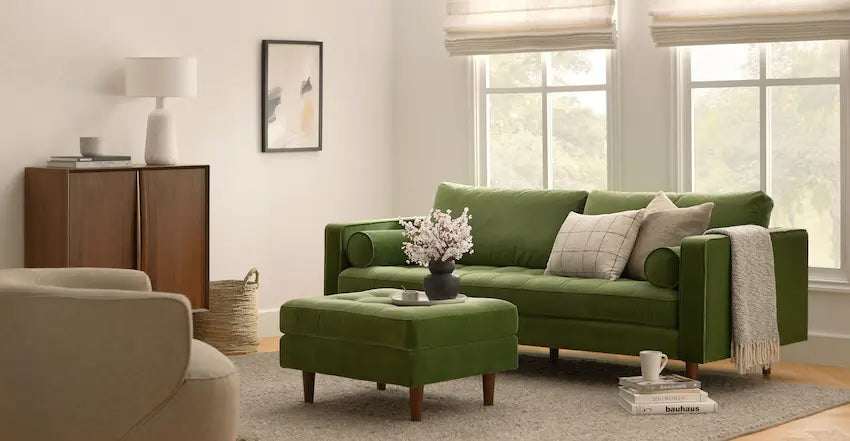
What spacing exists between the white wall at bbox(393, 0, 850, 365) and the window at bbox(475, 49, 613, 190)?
125 mm

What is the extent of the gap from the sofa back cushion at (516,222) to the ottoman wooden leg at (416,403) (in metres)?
1.71

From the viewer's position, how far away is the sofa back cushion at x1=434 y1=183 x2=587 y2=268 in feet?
21.8

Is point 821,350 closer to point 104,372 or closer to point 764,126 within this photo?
point 764,126

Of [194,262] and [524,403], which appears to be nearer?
[524,403]

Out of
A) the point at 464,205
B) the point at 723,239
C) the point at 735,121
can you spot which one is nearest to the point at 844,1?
the point at 735,121

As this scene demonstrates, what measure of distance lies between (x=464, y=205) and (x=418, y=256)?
160 cm

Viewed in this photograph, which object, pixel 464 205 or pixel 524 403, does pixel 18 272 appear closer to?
pixel 524 403

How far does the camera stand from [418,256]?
5434 mm

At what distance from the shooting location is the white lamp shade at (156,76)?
6480 millimetres

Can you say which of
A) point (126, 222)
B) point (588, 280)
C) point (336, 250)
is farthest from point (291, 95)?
point (588, 280)

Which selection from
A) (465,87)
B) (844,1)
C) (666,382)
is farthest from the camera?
(465,87)

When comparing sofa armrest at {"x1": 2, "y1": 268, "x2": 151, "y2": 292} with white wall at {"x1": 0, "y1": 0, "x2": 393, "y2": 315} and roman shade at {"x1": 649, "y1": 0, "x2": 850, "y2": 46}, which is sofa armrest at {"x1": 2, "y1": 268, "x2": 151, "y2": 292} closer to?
white wall at {"x1": 0, "y1": 0, "x2": 393, "y2": 315}

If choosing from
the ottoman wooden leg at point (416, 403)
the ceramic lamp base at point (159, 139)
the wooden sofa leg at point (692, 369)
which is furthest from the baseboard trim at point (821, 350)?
the ceramic lamp base at point (159, 139)

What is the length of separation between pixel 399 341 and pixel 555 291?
119 cm
